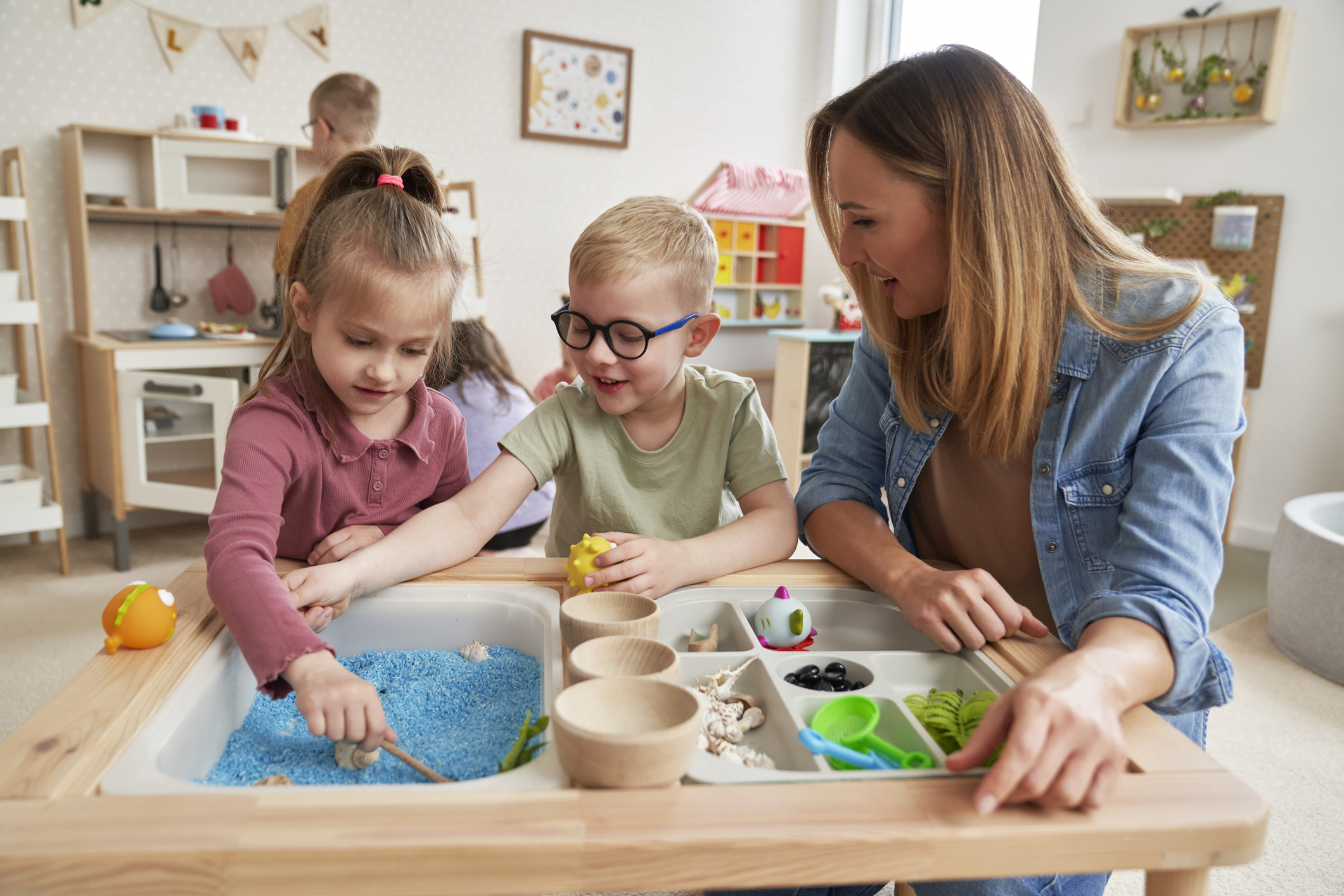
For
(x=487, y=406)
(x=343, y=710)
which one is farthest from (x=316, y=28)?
(x=343, y=710)

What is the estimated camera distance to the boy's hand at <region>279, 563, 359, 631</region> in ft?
2.85

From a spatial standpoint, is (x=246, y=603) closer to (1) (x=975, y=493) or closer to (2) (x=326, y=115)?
(1) (x=975, y=493)

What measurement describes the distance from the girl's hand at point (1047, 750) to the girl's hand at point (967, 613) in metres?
0.22

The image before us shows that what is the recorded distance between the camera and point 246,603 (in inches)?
30.8

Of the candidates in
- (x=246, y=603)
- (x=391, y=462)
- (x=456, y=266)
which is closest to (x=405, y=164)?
(x=456, y=266)

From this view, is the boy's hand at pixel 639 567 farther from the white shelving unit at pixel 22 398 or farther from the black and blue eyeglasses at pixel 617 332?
the white shelving unit at pixel 22 398

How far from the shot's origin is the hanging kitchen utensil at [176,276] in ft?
10.6

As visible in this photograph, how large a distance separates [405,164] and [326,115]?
193 centimetres

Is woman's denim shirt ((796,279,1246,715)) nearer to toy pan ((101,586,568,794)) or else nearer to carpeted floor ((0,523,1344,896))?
toy pan ((101,586,568,794))

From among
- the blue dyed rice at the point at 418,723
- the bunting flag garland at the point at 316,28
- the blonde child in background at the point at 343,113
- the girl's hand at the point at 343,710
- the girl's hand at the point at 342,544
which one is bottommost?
the blue dyed rice at the point at 418,723

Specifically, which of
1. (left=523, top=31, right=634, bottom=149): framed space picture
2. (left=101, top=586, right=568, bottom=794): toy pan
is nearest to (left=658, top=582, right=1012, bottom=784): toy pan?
(left=101, top=586, right=568, bottom=794): toy pan

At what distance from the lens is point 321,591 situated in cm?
87

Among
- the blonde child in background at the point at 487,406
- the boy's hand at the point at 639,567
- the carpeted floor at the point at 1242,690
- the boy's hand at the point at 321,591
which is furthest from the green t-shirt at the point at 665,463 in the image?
the blonde child in background at the point at 487,406

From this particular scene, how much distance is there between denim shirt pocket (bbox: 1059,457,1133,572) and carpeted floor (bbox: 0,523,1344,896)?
82cm
